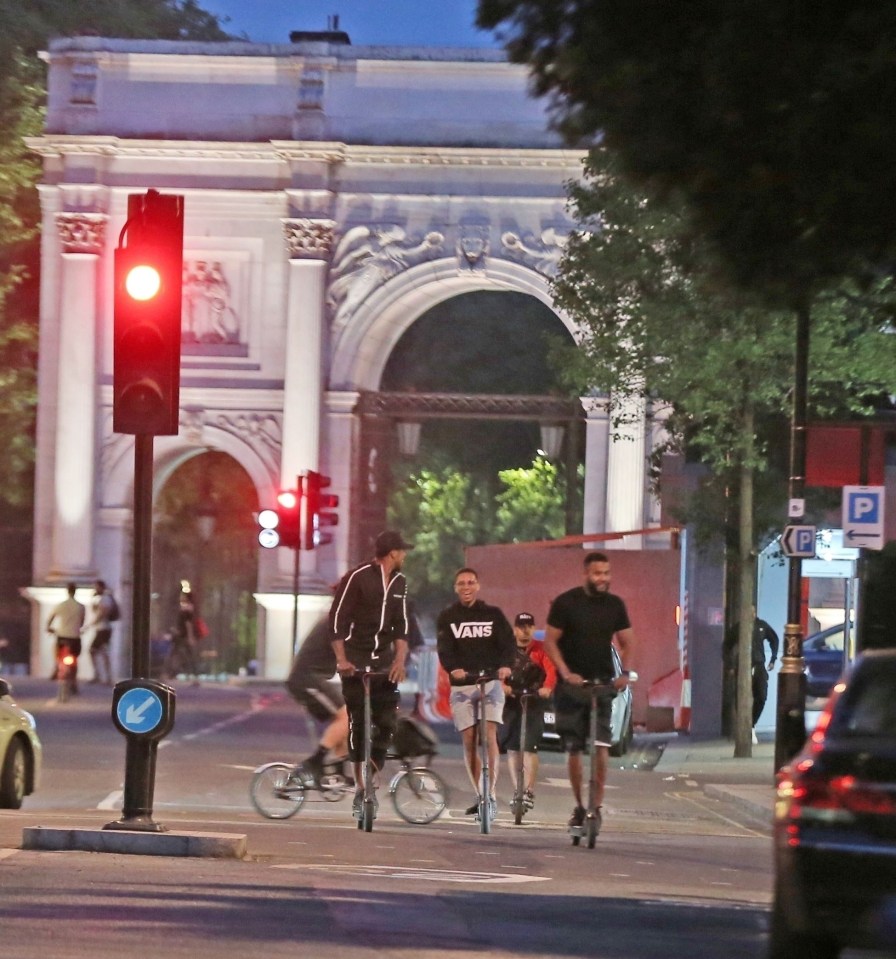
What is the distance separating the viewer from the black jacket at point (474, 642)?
16.2 metres

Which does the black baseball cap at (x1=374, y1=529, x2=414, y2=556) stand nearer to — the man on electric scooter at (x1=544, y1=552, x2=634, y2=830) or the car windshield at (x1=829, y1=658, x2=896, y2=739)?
the man on electric scooter at (x1=544, y1=552, x2=634, y2=830)

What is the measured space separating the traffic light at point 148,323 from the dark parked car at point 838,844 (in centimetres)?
562

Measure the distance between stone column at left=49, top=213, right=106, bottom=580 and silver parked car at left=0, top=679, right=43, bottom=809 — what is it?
26.6 meters

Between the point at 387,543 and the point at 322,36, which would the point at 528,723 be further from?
the point at 322,36

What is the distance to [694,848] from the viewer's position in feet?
50.3

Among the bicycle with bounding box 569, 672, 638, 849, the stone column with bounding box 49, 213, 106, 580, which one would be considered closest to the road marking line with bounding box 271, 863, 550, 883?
the bicycle with bounding box 569, 672, 638, 849

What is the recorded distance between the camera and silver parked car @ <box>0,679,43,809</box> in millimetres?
16766

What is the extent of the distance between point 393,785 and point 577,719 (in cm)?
218

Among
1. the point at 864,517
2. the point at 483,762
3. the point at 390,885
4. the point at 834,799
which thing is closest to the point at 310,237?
the point at 864,517

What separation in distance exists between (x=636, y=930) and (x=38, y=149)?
119 feet

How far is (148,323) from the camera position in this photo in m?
13.0

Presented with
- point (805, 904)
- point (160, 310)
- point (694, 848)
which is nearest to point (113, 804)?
point (694, 848)

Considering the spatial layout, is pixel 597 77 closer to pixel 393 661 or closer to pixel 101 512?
pixel 393 661

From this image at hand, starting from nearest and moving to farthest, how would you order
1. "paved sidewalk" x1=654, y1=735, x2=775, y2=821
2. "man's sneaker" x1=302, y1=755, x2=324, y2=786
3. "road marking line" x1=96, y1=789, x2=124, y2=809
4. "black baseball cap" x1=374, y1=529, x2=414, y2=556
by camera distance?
"black baseball cap" x1=374, y1=529, x2=414, y2=556, "man's sneaker" x1=302, y1=755, x2=324, y2=786, "road marking line" x1=96, y1=789, x2=124, y2=809, "paved sidewalk" x1=654, y1=735, x2=775, y2=821
